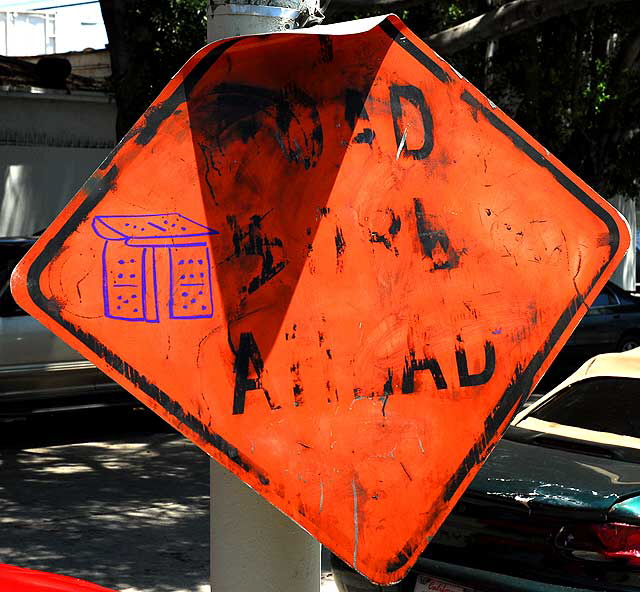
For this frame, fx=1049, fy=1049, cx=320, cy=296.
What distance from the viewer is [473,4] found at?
13117 mm

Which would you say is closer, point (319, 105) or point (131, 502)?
point (319, 105)

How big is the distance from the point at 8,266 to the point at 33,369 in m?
0.99

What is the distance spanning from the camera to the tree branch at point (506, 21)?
9383 millimetres

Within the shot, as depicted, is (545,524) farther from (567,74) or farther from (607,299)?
(567,74)

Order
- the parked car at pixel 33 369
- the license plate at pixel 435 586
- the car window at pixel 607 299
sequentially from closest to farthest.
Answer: the license plate at pixel 435 586 < the parked car at pixel 33 369 < the car window at pixel 607 299

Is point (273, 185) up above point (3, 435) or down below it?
above

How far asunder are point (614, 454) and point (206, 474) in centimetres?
476

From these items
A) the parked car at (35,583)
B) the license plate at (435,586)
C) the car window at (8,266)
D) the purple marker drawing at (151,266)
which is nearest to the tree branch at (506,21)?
the car window at (8,266)

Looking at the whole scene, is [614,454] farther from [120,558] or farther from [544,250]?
[120,558]

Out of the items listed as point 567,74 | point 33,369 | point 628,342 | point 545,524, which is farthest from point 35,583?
point 567,74

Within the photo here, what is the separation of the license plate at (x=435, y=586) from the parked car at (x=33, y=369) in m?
5.83

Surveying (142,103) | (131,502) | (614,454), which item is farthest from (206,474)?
(614,454)

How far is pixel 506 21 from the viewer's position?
9602 millimetres

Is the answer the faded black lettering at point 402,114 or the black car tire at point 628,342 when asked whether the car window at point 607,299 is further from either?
the faded black lettering at point 402,114
